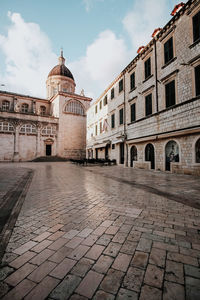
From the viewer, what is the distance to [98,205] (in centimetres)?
346

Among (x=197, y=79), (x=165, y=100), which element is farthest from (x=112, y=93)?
(x=197, y=79)

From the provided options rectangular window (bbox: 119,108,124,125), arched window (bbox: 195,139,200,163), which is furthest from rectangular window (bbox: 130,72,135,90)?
arched window (bbox: 195,139,200,163)

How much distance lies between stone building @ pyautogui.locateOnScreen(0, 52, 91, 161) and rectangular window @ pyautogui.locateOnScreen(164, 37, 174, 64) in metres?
26.4

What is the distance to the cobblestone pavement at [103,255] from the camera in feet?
4.13

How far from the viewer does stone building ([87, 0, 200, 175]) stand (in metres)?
9.07

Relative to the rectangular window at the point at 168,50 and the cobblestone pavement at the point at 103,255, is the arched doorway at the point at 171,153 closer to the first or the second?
the rectangular window at the point at 168,50

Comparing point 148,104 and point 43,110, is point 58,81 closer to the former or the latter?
point 43,110

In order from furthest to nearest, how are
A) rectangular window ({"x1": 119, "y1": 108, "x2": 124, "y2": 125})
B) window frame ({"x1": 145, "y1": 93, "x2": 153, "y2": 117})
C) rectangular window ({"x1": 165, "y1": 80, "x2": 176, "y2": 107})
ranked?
rectangular window ({"x1": 119, "y1": 108, "x2": 124, "y2": 125})
window frame ({"x1": 145, "y1": 93, "x2": 153, "y2": 117})
rectangular window ({"x1": 165, "y1": 80, "x2": 176, "y2": 107})

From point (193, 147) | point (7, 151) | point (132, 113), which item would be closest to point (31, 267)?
point (193, 147)

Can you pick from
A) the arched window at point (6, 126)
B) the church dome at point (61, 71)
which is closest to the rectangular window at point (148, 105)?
the arched window at point (6, 126)

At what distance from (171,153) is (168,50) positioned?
321 inches

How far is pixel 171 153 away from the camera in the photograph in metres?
10.5

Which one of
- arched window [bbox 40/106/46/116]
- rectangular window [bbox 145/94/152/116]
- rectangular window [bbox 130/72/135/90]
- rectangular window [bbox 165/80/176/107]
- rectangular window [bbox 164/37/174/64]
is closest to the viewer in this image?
rectangular window [bbox 165/80/176/107]

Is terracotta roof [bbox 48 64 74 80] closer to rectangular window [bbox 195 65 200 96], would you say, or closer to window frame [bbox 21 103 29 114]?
window frame [bbox 21 103 29 114]
